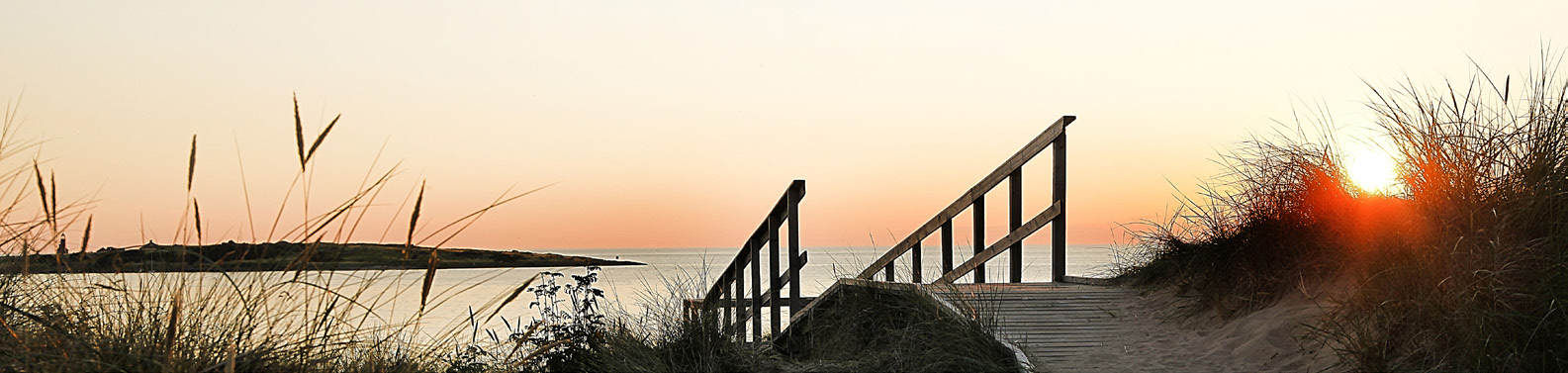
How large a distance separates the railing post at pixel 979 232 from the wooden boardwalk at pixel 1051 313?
79cm

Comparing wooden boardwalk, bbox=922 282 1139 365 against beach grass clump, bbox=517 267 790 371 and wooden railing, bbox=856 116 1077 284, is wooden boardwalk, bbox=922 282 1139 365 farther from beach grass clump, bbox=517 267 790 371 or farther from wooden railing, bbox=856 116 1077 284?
beach grass clump, bbox=517 267 790 371

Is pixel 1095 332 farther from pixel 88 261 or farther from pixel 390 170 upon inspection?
pixel 88 261

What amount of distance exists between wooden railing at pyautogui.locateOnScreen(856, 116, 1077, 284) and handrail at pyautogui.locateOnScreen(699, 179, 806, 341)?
572mm

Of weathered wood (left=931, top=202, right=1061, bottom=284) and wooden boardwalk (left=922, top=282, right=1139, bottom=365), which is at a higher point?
weathered wood (left=931, top=202, right=1061, bottom=284)

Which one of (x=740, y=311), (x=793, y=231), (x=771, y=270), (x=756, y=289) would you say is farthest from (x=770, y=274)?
(x=793, y=231)

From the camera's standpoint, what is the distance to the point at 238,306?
389cm

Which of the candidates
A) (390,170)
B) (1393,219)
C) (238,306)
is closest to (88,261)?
(238,306)

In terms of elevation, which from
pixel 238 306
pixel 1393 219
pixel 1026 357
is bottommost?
pixel 1026 357

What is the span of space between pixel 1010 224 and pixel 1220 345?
119 inches

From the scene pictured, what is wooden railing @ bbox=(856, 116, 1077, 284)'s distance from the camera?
862 cm

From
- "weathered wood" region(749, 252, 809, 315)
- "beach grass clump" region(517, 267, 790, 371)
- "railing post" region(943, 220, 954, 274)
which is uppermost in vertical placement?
"railing post" region(943, 220, 954, 274)

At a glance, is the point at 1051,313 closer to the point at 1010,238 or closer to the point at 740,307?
the point at 1010,238

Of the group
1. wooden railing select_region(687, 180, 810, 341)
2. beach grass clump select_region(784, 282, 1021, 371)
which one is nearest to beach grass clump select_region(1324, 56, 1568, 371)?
beach grass clump select_region(784, 282, 1021, 371)

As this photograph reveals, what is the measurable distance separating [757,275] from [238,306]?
226 inches
